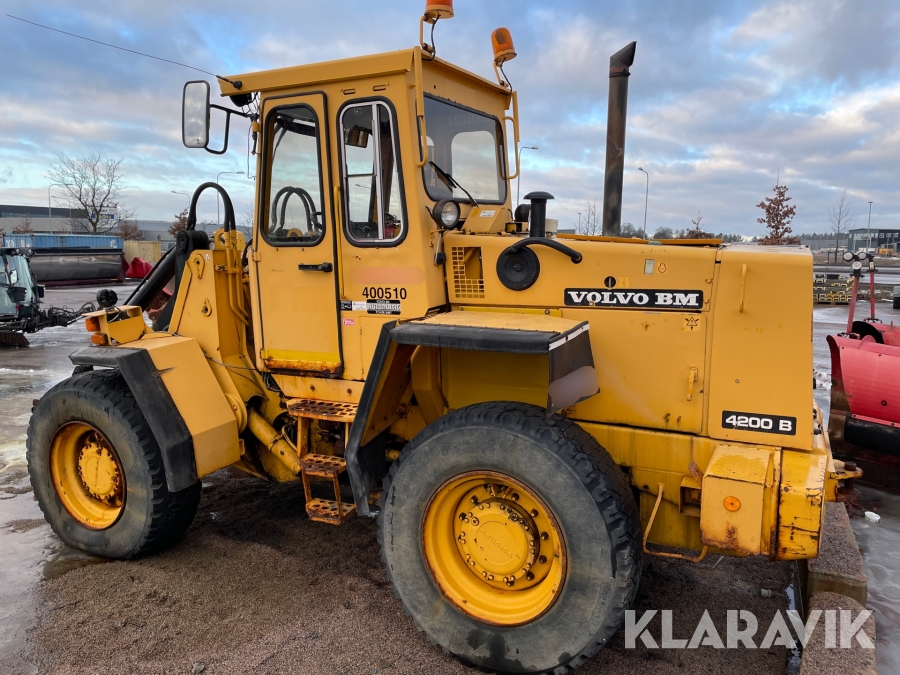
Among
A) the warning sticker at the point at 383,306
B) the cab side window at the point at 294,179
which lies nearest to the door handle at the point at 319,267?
the cab side window at the point at 294,179

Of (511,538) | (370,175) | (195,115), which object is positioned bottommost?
(511,538)

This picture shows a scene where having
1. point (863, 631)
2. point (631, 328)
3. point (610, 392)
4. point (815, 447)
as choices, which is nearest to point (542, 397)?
point (610, 392)

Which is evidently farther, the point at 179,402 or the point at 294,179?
the point at 179,402

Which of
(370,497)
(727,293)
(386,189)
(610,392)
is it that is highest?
(386,189)

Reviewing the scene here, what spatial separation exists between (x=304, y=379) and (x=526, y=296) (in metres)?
1.60

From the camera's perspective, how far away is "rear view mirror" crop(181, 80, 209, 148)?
368cm

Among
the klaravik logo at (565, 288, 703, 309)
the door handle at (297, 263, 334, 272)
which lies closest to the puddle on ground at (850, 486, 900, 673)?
the klaravik logo at (565, 288, 703, 309)

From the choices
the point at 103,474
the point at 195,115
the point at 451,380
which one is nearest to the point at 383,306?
the point at 451,380

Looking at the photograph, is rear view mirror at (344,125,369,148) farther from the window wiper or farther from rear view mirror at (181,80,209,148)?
rear view mirror at (181,80,209,148)

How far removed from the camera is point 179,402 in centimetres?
397

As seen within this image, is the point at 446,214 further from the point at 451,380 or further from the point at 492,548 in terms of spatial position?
the point at 492,548

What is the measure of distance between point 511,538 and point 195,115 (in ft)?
10.0

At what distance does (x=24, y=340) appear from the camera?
13.4 m

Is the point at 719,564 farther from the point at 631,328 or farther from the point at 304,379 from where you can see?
the point at 304,379
